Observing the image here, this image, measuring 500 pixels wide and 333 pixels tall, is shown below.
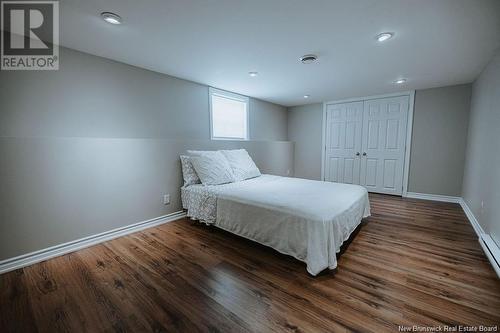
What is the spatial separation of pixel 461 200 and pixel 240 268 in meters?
4.31

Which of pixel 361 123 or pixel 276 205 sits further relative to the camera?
pixel 361 123

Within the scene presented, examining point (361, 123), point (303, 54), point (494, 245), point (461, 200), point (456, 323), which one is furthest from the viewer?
point (361, 123)

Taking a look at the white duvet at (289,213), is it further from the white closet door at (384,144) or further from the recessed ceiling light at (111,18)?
the white closet door at (384,144)

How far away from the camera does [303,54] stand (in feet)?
7.95

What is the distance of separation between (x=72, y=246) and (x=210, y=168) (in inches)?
69.5

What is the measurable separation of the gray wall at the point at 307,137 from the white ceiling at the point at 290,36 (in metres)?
2.16

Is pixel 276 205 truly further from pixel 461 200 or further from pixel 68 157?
pixel 461 200

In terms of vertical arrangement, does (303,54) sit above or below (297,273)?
above

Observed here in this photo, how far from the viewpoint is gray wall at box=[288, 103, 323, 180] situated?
5.38 m

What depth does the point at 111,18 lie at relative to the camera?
171cm

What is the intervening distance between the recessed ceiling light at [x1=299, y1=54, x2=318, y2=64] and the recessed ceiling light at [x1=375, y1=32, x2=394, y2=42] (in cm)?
66

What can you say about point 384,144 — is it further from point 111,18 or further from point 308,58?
point 111,18

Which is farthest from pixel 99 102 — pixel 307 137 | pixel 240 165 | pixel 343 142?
pixel 343 142

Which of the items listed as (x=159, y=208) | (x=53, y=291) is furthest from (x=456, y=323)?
(x=159, y=208)
